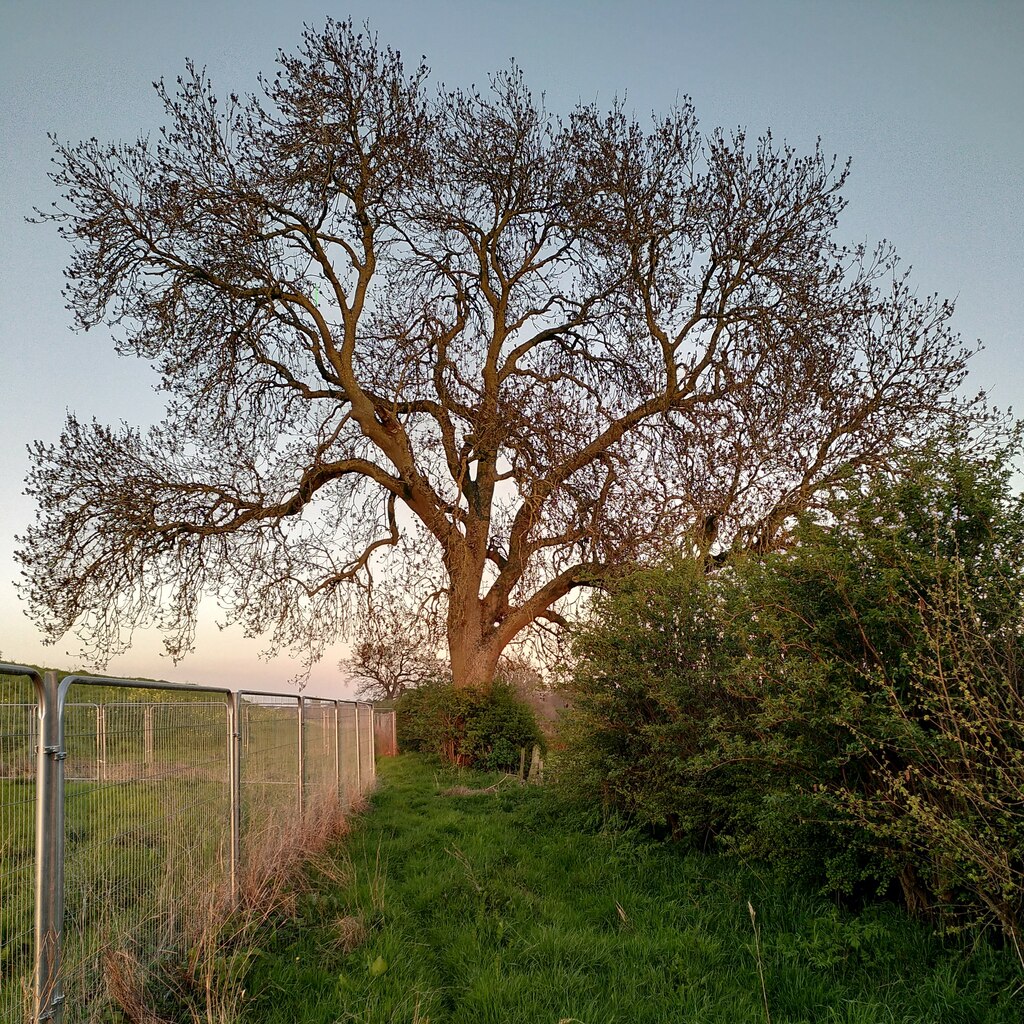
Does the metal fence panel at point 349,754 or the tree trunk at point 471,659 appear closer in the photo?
the metal fence panel at point 349,754

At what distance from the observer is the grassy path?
4.31 metres

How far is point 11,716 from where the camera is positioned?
3.14 m

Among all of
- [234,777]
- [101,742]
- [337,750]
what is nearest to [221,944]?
[234,777]

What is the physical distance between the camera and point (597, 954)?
511 cm

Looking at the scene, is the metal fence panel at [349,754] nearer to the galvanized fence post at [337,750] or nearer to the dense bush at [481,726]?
the galvanized fence post at [337,750]

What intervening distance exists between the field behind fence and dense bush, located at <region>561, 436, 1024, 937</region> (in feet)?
A: 12.0

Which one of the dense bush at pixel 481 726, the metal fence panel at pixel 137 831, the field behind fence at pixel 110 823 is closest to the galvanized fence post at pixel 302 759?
the field behind fence at pixel 110 823

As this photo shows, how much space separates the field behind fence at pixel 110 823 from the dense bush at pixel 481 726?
11548 mm

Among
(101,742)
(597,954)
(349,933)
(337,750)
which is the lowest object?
(597,954)

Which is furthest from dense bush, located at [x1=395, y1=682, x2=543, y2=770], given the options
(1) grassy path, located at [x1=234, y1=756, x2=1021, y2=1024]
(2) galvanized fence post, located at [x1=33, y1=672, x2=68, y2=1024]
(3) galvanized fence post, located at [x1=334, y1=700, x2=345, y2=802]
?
(2) galvanized fence post, located at [x1=33, y1=672, x2=68, y2=1024]

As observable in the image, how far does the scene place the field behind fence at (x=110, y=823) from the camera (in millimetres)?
3205

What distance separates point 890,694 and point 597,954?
8.02 feet

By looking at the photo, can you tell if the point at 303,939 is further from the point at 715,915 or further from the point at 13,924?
the point at 715,915

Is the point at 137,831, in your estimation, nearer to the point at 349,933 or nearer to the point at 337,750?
the point at 349,933
